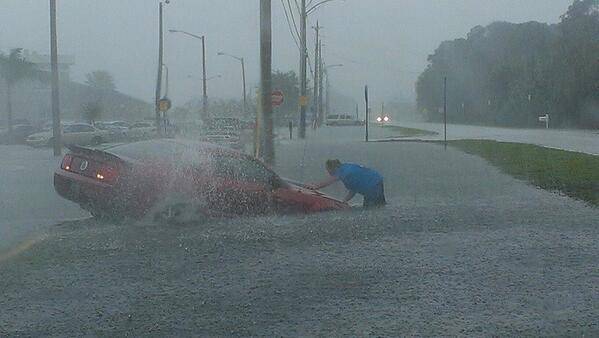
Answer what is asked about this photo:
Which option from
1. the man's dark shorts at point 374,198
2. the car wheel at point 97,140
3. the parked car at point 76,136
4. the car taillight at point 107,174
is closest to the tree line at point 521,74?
the parked car at point 76,136

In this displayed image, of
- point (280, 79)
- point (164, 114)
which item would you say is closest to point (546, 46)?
point (280, 79)

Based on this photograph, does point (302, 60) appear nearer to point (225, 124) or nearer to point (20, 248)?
point (225, 124)

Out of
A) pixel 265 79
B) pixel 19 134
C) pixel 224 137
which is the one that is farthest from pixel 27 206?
pixel 19 134

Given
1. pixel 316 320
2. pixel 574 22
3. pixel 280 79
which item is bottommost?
pixel 316 320

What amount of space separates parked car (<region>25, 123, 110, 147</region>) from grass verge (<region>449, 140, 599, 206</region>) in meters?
16.6

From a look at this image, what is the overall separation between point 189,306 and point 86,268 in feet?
6.21

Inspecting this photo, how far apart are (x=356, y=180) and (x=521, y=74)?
214 ft

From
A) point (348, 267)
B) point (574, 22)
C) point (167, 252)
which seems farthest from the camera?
point (574, 22)

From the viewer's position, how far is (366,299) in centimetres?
686

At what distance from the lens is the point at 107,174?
1130cm

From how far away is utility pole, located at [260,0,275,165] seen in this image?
23.1m

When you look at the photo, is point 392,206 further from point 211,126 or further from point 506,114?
point 506,114

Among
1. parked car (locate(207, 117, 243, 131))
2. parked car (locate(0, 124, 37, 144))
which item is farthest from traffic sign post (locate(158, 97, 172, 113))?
parked car (locate(0, 124, 37, 144))

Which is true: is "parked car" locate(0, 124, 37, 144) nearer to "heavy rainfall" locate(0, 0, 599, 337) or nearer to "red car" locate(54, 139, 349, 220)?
"heavy rainfall" locate(0, 0, 599, 337)
